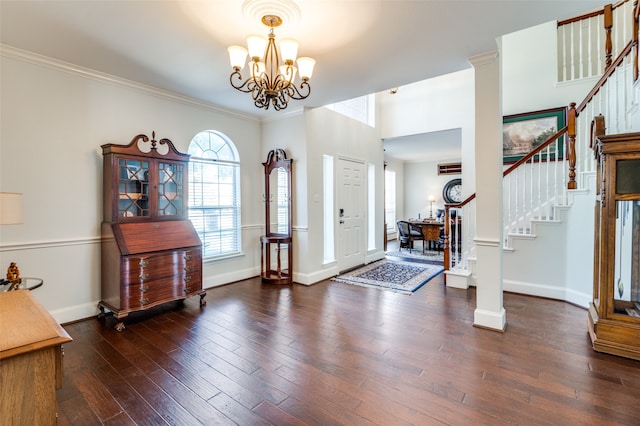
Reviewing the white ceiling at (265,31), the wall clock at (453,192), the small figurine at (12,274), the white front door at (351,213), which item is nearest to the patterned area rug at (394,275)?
the white front door at (351,213)

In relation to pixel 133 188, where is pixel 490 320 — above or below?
below

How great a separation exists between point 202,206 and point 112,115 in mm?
1540

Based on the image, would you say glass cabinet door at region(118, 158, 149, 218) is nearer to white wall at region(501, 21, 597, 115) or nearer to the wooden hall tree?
the wooden hall tree

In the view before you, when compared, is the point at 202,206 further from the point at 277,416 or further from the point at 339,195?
the point at 277,416

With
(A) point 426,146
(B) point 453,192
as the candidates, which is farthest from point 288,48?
(B) point 453,192

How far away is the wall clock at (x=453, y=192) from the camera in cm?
928

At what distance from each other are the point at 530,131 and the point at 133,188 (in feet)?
19.5

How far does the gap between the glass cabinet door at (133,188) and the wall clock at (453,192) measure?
846 cm

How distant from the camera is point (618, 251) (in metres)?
2.56

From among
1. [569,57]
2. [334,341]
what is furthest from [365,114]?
[334,341]

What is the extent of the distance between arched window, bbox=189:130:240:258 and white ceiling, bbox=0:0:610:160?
4.02 feet

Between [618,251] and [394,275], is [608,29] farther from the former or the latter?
[394,275]

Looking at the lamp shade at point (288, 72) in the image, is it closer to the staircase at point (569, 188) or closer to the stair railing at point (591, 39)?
the staircase at point (569, 188)

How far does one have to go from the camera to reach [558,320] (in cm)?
318
